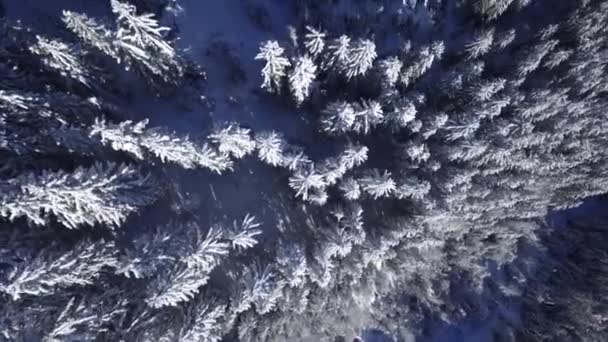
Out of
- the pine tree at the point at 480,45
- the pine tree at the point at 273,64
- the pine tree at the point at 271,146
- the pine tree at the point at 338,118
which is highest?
the pine tree at the point at 480,45

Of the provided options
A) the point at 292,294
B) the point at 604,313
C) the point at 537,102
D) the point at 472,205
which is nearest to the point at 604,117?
the point at 537,102

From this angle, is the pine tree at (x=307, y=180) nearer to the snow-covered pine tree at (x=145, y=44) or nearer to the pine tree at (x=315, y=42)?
A: the pine tree at (x=315, y=42)

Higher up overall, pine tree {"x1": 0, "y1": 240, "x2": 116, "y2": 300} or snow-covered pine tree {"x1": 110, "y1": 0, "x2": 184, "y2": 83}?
snow-covered pine tree {"x1": 110, "y1": 0, "x2": 184, "y2": 83}

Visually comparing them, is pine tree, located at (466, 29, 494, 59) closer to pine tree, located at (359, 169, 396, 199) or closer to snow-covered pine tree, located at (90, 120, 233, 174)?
pine tree, located at (359, 169, 396, 199)

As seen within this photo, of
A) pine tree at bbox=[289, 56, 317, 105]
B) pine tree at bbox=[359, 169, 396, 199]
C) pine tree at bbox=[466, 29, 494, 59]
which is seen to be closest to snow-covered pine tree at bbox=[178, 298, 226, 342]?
pine tree at bbox=[359, 169, 396, 199]

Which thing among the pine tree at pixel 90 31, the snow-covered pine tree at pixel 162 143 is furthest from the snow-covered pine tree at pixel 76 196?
the pine tree at pixel 90 31

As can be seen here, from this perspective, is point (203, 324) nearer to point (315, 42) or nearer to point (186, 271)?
point (186, 271)
